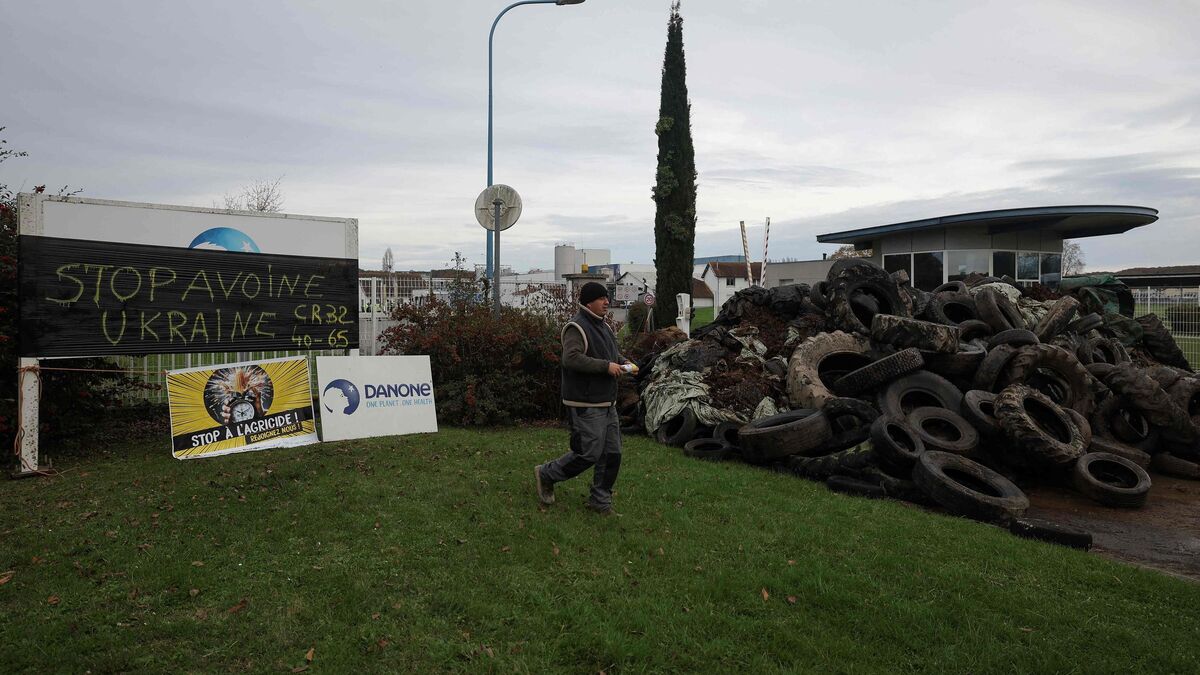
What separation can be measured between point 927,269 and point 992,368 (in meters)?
20.8

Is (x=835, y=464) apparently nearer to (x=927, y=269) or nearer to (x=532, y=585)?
(x=532, y=585)

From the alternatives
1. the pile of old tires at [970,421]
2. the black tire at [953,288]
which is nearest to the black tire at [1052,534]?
the pile of old tires at [970,421]

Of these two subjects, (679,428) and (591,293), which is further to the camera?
(679,428)

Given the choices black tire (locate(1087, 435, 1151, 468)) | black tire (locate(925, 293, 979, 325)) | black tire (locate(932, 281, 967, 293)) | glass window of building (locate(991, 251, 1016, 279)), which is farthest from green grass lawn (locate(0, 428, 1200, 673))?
glass window of building (locate(991, 251, 1016, 279))

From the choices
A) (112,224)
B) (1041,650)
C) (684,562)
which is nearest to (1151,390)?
(1041,650)

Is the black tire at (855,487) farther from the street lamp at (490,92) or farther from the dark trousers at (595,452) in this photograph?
the street lamp at (490,92)

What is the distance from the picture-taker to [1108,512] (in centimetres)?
701

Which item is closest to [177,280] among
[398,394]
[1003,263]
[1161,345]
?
[398,394]

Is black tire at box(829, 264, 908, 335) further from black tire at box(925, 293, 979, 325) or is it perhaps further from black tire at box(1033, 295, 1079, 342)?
black tire at box(1033, 295, 1079, 342)

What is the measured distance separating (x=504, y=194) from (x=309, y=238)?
3863 millimetres

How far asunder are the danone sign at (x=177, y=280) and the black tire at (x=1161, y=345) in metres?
14.1

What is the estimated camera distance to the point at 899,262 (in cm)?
2903

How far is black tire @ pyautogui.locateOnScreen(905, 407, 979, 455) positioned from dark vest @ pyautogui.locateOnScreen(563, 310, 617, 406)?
3.68 metres

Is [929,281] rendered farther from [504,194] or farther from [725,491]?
[725,491]
